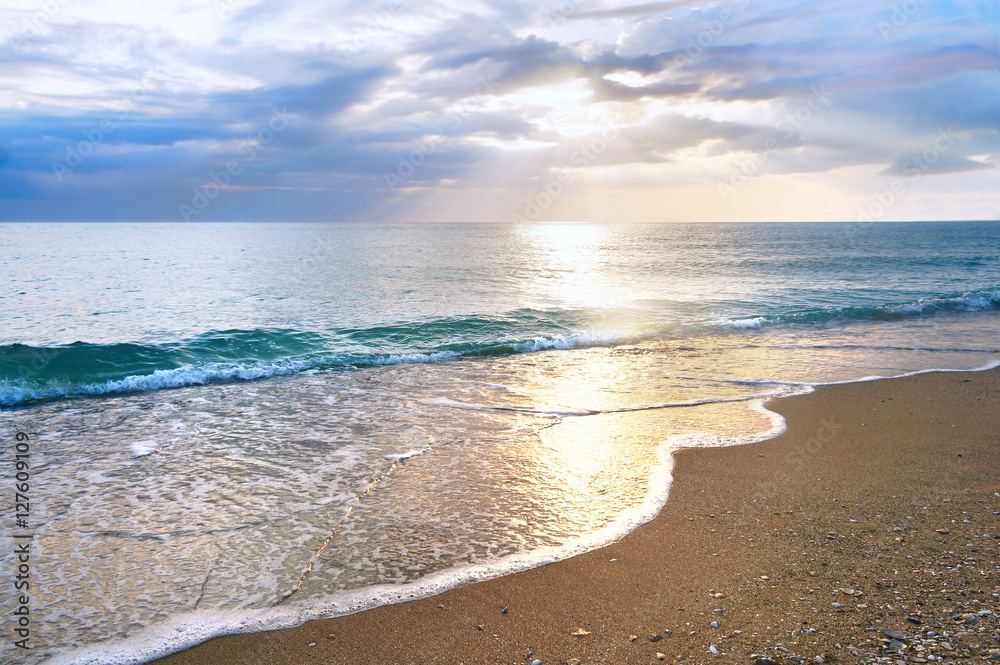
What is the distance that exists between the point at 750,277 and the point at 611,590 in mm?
33958

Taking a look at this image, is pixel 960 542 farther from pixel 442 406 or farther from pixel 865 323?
pixel 865 323

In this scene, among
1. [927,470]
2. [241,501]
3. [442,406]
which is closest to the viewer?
[241,501]

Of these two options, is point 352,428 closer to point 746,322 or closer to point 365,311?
point 365,311

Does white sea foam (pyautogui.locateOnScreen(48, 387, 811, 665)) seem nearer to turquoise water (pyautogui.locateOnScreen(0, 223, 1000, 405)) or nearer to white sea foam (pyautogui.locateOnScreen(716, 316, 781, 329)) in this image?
turquoise water (pyautogui.locateOnScreen(0, 223, 1000, 405))

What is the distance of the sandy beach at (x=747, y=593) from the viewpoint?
344 centimetres

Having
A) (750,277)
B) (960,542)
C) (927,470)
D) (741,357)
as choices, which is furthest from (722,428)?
(750,277)

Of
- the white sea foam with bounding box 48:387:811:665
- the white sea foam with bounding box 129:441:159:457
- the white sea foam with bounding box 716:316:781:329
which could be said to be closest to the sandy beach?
the white sea foam with bounding box 48:387:811:665

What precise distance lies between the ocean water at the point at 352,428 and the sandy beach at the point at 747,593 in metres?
0.29

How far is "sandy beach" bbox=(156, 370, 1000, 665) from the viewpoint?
11.3 ft

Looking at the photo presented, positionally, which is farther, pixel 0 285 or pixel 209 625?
pixel 0 285

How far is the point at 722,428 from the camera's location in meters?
7.91

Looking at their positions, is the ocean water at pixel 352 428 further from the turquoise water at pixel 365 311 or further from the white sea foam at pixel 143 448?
the turquoise water at pixel 365 311

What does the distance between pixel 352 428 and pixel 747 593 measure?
5.86 metres

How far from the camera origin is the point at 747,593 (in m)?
3.96
